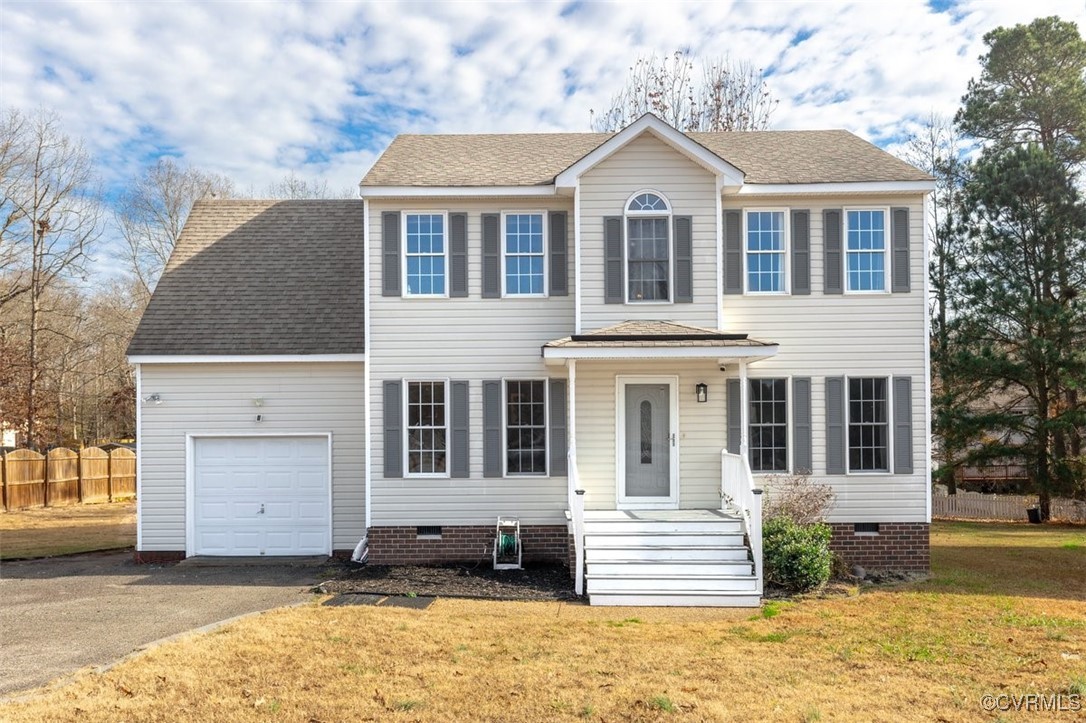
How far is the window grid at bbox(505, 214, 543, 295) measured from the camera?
1301cm

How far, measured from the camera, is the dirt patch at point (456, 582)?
35.1ft

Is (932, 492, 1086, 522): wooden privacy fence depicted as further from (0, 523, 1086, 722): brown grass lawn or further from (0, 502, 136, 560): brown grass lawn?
(0, 502, 136, 560): brown grass lawn

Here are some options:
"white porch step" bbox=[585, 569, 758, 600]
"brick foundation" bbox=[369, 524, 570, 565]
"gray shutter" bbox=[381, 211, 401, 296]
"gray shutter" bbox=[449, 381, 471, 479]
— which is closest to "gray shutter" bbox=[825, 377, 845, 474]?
"white porch step" bbox=[585, 569, 758, 600]

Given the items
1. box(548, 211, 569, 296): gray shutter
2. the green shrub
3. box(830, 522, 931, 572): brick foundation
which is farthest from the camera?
box(548, 211, 569, 296): gray shutter

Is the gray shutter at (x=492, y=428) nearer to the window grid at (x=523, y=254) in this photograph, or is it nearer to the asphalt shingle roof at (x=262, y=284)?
the window grid at (x=523, y=254)

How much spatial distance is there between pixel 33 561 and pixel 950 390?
75.2 ft

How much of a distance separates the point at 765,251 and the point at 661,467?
389 centimetres

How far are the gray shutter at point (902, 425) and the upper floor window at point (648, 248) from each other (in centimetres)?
398

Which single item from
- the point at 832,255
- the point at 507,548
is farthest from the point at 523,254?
the point at 832,255

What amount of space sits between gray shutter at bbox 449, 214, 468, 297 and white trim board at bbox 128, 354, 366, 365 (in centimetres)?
214

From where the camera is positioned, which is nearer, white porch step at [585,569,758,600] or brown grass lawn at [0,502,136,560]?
white porch step at [585,569,758,600]

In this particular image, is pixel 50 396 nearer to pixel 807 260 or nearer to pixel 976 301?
pixel 807 260

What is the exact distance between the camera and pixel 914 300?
1278 centimetres

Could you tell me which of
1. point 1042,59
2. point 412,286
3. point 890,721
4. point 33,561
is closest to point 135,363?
point 33,561
